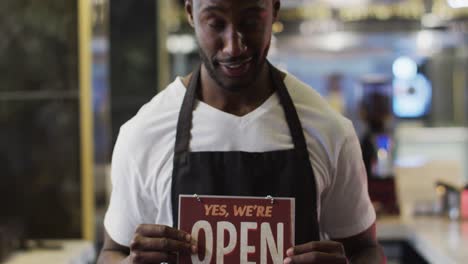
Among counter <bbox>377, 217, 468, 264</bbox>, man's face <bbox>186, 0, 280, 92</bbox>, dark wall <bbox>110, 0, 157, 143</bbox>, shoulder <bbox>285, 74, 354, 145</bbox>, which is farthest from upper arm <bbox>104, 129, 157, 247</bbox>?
dark wall <bbox>110, 0, 157, 143</bbox>

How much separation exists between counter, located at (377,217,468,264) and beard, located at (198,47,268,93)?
67.2 inches

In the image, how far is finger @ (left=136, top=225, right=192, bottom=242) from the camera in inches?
52.8

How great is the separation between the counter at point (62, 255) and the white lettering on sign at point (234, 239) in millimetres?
1547

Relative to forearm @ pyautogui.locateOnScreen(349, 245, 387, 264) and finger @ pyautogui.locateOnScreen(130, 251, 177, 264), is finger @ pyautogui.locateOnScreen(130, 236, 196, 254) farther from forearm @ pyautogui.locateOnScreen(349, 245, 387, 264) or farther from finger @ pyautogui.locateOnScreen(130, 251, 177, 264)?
forearm @ pyautogui.locateOnScreen(349, 245, 387, 264)

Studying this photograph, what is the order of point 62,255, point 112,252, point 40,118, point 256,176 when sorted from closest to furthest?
point 256,176
point 112,252
point 62,255
point 40,118

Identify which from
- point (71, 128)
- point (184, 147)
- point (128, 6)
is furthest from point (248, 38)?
point (128, 6)

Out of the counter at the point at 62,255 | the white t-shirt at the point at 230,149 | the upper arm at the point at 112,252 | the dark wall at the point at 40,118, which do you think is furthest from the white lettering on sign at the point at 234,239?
the dark wall at the point at 40,118

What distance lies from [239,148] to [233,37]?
0.24 metres

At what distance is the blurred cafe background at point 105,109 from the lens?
124 inches

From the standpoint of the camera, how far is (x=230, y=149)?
147 centimetres

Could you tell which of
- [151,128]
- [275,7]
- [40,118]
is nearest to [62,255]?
[40,118]

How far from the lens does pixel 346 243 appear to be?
5.19ft

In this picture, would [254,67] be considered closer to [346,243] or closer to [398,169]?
[346,243]

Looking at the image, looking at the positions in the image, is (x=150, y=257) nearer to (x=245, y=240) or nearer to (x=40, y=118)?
(x=245, y=240)
